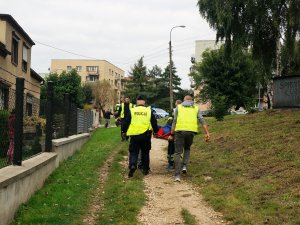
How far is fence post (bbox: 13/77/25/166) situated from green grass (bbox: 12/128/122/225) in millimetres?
774

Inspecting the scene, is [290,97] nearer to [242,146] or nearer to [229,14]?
[229,14]

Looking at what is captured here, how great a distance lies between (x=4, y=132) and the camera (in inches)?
319

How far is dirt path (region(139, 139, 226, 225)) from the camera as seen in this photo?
7.28 meters

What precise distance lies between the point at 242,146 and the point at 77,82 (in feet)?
154

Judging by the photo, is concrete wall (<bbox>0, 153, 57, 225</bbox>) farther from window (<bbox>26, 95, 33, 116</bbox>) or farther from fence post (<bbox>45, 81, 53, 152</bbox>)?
fence post (<bbox>45, 81, 53, 152</bbox>)

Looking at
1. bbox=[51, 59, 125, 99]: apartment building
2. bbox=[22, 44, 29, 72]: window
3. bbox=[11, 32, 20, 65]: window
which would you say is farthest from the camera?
bbox=[51, 59, 125, 99]: apartment building

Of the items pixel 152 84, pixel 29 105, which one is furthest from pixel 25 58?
pixel 152 84

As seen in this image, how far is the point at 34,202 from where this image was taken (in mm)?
7828

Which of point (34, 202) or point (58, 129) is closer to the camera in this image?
point (34, 202)

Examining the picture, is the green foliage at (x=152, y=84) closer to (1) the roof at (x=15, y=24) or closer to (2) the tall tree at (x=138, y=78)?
(2) the tall tree at (x=138, y=78)

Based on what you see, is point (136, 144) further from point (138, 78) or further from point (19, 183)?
point (138, 78)

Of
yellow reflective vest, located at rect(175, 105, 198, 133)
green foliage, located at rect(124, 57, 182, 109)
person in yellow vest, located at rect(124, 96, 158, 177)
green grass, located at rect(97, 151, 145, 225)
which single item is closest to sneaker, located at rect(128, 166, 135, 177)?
person in yellow vest, located at rect(124, 96, 158, 177)

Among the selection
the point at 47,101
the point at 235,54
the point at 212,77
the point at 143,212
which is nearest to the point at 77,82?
the point at 212,77

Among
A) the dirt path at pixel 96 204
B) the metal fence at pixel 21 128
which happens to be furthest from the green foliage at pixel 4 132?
the dirt path at pixel 96 204
